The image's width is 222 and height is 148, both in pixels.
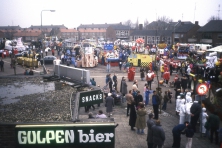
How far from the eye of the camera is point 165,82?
75.3 ft

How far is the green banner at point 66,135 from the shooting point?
5883mm

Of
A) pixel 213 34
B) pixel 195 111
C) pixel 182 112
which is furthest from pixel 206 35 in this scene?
pixel 195 111

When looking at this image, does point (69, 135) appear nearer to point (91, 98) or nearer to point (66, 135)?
point (66, 135)

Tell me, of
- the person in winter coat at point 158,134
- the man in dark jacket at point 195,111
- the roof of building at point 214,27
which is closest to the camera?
the person in winter coat at point 158,134

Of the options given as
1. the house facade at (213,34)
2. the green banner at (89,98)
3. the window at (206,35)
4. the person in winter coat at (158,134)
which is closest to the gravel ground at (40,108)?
the green banner at (89,98)

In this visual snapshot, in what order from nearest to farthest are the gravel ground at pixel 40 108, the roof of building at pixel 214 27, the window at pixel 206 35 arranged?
the gravel ground at pixel 40 108 < the roof of building at pixel 214 27 < the window at pixel 206 35

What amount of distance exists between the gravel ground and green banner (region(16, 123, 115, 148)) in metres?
1.24

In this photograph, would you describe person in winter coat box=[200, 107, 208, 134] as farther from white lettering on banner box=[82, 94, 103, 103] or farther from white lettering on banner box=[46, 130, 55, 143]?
white lettering on banner box=[46, 130, 55, 143]

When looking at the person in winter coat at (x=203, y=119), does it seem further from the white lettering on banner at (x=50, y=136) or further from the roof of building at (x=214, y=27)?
the roof of building at (x=214, y=27)

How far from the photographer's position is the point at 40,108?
28.1 feet

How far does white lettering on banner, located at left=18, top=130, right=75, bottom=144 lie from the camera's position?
231 inches

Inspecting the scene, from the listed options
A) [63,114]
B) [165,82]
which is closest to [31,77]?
[63,114]

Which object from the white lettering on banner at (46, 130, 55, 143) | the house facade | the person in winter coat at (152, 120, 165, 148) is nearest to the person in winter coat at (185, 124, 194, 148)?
the person in winter coat at (152, 120, 165, 148)

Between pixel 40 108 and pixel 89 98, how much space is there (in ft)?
5.86
